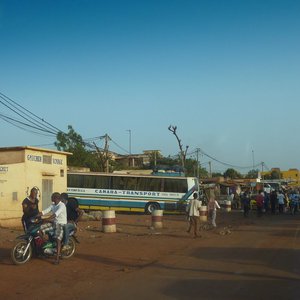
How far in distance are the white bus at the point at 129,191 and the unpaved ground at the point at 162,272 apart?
63.9ft

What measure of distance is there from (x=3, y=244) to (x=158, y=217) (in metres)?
8.96

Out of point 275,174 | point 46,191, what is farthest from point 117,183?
point 275,174

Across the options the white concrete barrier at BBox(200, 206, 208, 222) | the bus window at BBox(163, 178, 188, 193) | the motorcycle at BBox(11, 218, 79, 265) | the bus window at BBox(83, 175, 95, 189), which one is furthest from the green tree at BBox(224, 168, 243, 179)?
the motorcycle at BBox(11, 218, 79, 265)

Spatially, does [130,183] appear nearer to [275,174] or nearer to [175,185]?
[175,185]

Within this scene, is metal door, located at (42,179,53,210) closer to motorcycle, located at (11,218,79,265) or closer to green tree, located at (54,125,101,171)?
motorcycle, located at (11,218,79,265)

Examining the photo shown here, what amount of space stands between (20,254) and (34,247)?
2.10 ft

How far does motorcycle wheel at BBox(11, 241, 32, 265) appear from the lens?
10.7 m

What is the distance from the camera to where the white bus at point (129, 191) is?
115ft

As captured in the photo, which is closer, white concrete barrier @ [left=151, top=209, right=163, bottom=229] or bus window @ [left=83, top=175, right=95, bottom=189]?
white concrete barrier @ [left=151, top=209, right=163, bottom=229]

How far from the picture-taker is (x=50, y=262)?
1123 centimetres

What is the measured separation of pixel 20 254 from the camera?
10.8 m

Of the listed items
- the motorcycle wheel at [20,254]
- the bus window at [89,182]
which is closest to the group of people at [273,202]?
the bus window at [89,182]

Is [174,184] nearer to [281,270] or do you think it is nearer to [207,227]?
[207,227]

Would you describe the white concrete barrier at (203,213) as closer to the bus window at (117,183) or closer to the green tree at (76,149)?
the bus window at (117,183)
